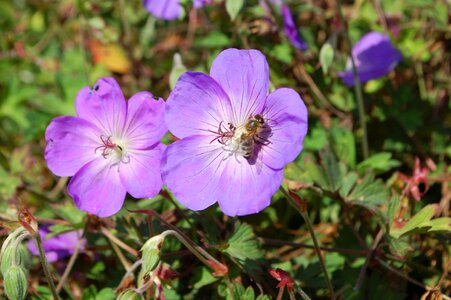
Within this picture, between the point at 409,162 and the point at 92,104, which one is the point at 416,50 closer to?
the point at 409,162

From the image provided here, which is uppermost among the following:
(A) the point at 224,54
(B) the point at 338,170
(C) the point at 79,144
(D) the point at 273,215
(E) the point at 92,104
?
(A) the point at 224,54

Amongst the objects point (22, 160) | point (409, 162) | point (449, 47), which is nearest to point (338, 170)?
point (409, 162)

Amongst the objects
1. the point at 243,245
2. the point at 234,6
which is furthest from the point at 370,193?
the point at 234,6

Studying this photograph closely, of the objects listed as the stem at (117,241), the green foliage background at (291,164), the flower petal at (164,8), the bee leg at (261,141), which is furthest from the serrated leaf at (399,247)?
the flower petal at (164,8)

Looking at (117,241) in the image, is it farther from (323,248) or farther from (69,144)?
(323,248)

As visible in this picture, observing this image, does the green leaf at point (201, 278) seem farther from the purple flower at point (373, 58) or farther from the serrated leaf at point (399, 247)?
the purple flower at point (373, 58)

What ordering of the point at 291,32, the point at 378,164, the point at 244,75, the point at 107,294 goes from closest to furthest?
the point at 244,75
the point at 107,294
the point at 378,164
the point at 291,32
